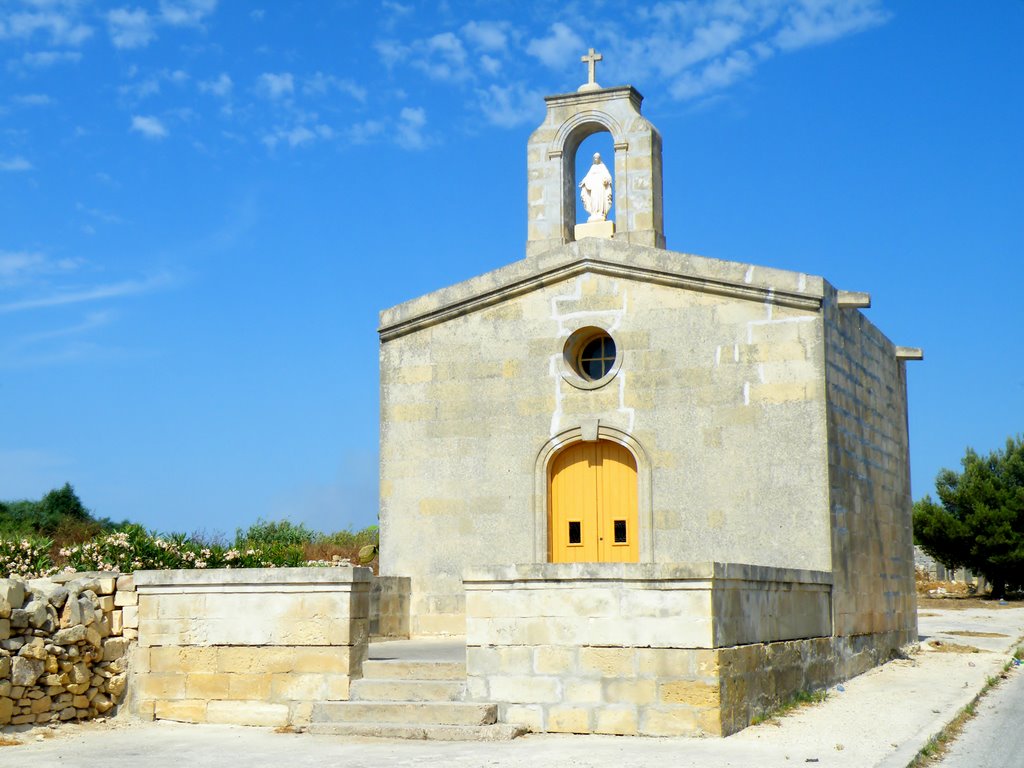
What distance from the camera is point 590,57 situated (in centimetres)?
1777

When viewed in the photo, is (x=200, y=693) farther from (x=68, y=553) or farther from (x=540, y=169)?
(x=540, y=169)

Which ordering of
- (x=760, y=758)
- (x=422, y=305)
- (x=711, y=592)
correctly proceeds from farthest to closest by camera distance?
(x=422, y=305), (x=711, y=592), (x=760, y=758)

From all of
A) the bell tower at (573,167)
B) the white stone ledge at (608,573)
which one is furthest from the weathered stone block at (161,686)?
the bell tower at (573,167)

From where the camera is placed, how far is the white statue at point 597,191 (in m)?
17.4

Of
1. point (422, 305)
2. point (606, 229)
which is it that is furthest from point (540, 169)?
point (422, 305)

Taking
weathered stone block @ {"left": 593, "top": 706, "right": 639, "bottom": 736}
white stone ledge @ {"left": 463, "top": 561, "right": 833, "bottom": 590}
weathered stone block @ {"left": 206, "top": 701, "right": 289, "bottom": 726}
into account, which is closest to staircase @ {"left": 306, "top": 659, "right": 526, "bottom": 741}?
weathered stone block @ {"left": 206, "top": 701, "right": 289, "bottom": 726}

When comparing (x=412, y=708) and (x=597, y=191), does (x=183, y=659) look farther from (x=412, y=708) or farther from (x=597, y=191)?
(x=597, y=191)

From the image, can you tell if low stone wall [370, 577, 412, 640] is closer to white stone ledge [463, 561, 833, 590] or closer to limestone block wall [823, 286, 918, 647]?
white stone ledge [463, 561, 833, 590]

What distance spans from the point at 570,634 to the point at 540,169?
28.4 feet

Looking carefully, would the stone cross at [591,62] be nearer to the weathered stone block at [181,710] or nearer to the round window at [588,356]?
the round window at [588,356]

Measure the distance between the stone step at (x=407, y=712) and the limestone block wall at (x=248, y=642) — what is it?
186 millimetres

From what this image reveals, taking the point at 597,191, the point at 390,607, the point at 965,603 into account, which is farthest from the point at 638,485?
the point at 965,603

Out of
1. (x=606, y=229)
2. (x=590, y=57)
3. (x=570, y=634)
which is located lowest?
(x=570, y=634)

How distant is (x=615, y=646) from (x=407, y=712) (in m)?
1.99
